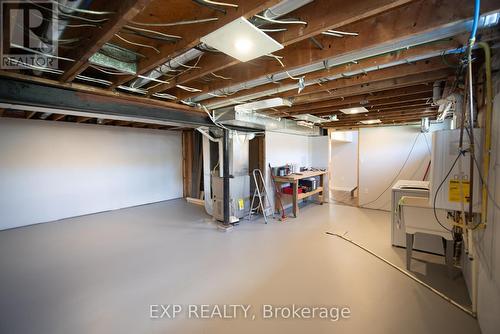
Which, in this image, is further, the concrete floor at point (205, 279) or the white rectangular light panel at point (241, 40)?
the concrete floor at point (205, 279)

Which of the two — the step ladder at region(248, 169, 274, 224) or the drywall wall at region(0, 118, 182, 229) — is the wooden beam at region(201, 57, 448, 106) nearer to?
the step ladder at region(248, 169, 274, 224)

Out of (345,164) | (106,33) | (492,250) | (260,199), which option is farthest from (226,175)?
(345,164)

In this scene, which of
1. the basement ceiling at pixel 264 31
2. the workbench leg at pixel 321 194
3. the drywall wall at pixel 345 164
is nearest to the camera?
the basement ceiling at pixel 264 31

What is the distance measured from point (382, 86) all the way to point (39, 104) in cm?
379

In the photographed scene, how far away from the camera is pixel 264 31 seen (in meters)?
1.54

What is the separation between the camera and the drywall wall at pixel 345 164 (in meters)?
8.57

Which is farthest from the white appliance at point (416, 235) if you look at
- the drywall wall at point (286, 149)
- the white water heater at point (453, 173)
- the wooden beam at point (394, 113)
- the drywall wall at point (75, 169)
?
the drywall wall at point (75, 169)

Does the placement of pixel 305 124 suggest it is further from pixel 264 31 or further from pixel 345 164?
pixel 264 31

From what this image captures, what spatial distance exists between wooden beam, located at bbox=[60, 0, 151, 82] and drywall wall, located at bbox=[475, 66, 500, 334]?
2.39 m

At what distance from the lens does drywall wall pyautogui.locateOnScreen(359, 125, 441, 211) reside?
205 inches
